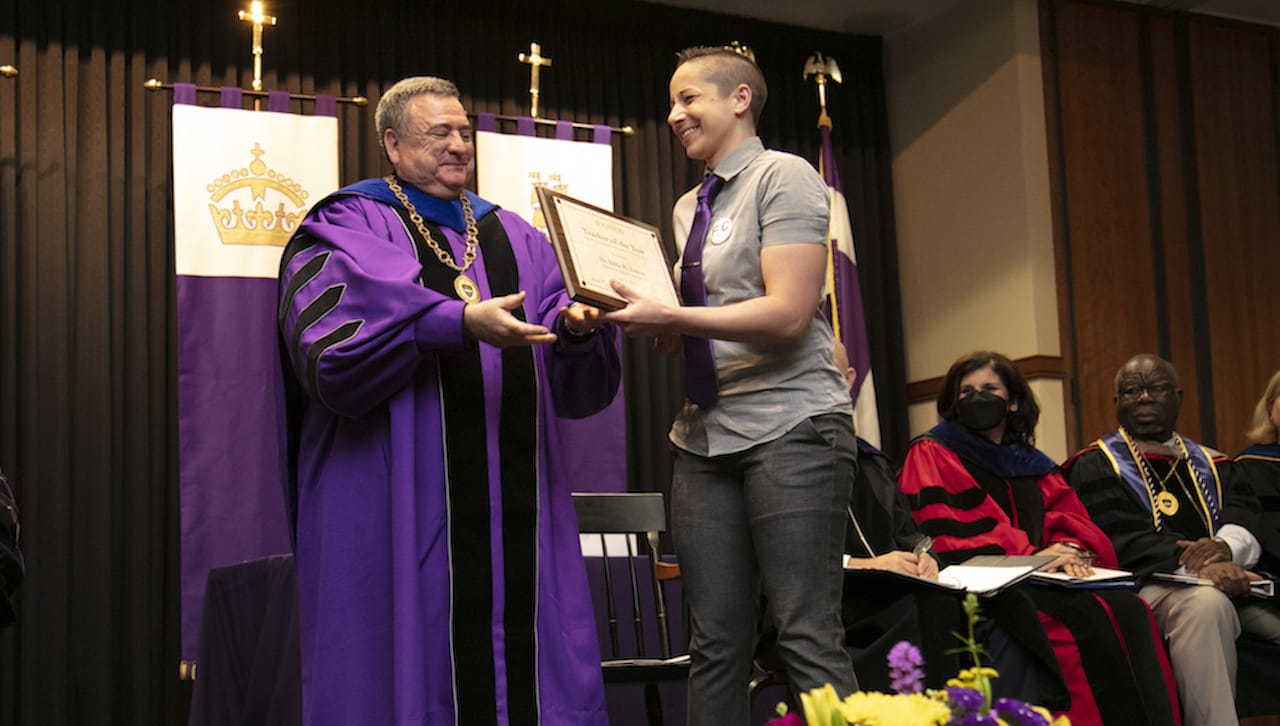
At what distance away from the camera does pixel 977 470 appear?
411 centimetres

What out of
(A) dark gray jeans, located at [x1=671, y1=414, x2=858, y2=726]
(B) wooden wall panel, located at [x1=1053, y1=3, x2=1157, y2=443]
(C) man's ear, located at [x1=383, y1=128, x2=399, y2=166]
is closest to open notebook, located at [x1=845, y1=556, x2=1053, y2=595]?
(A) dark gray jeans, located at [x1=671, y1=414, x2=858, y2=726]

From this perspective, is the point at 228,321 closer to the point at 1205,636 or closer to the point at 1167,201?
the point at 1205,636

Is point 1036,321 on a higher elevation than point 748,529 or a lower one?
higher

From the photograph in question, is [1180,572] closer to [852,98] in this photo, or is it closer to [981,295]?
[981,295]

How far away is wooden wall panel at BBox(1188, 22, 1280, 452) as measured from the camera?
6527 millimetres

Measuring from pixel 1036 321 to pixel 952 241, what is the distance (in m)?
0.76

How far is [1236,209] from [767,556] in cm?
531

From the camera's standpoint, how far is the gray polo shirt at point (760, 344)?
7.80ft

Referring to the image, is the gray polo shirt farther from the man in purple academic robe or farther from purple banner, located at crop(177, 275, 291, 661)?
purple banner, located at crop(177, 275, 291, 661)

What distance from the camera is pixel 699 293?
248 centimetres

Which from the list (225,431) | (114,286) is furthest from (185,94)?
(225,431)

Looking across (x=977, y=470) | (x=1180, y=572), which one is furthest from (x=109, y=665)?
(x=1180, y=572)

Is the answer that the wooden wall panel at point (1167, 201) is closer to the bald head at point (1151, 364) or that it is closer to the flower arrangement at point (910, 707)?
the bald head at point (1151, 364)

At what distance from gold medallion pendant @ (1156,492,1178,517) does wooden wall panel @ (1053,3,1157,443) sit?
169cm
